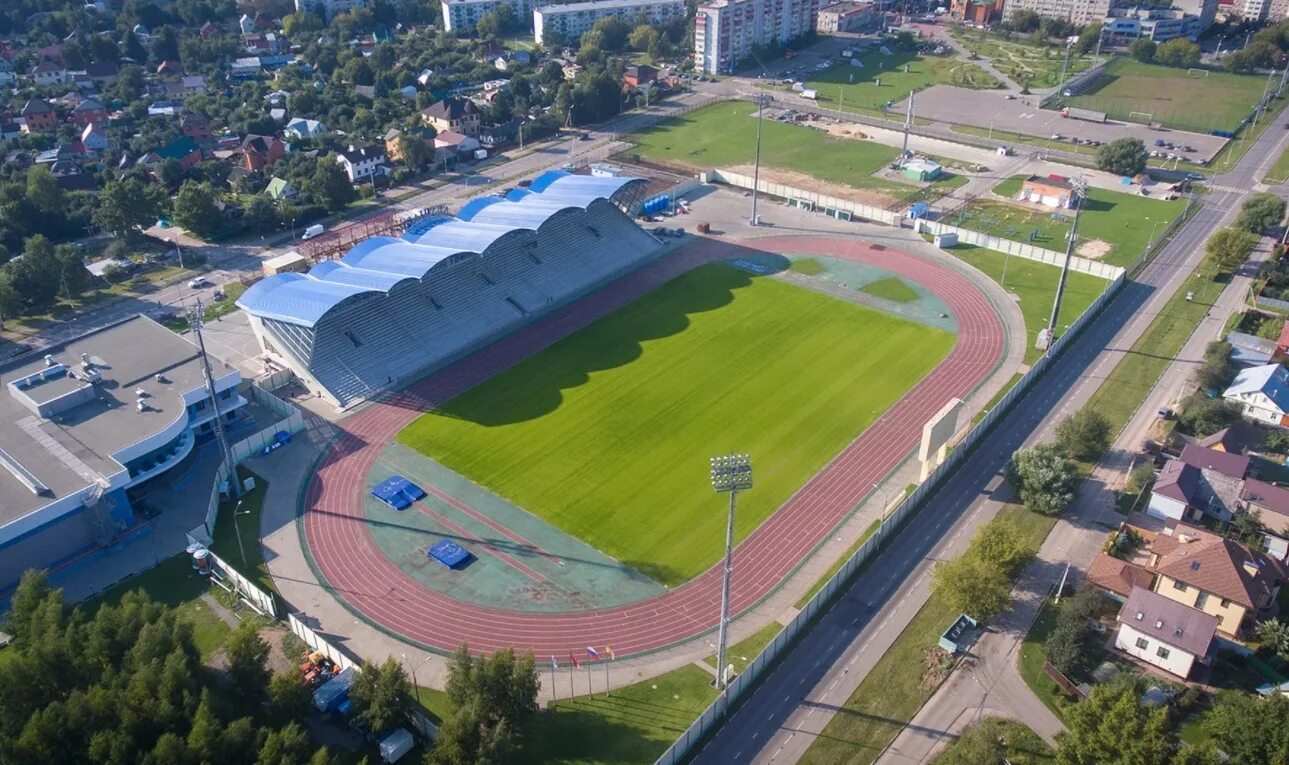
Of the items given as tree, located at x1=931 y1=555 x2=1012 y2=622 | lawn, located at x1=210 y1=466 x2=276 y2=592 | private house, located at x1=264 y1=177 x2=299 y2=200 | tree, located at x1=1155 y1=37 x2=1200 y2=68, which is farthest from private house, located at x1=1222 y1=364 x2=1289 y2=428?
tree, located at x1=1155 y1=37 x2=1200 y2=68

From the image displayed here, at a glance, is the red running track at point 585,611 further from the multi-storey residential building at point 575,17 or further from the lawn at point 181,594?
the multi-storey residential building at point 575,17

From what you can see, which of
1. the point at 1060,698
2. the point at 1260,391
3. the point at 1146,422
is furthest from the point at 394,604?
the point at 1260,391

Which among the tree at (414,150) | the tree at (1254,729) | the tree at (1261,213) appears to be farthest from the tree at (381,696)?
the tree at (1261,213)

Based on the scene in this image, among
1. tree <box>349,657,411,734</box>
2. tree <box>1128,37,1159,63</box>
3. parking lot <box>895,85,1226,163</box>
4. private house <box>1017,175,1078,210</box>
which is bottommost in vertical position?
tree <box>349,657,411,734</box>

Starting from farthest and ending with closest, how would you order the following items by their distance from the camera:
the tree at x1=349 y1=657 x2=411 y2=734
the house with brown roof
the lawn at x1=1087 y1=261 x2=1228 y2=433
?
the lawn at x1=1087 y1=261 x2=1228 y2=433 < the house with brown roof < the tree at x1=349 y1=657 x2=411 y2=734

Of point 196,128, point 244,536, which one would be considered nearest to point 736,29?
point 196,128

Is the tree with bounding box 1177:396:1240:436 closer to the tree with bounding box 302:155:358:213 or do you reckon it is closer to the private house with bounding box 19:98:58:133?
the tree with bounding box 302:155:358:213

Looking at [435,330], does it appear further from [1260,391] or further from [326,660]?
[1260,391]

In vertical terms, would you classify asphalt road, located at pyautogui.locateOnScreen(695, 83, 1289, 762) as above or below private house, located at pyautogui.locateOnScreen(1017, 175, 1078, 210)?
below
